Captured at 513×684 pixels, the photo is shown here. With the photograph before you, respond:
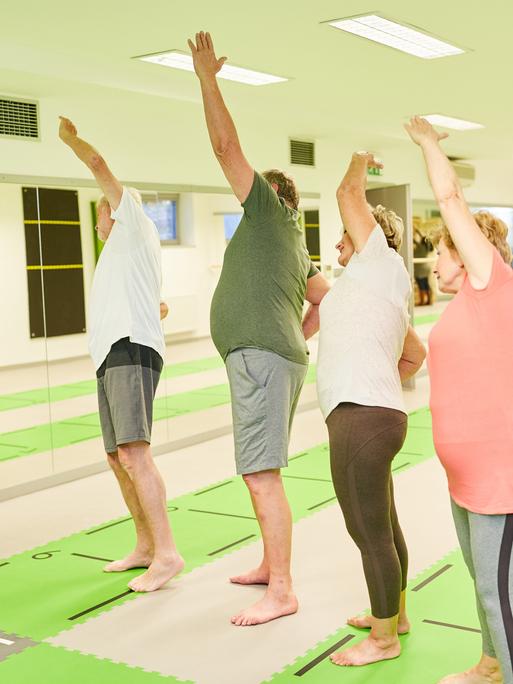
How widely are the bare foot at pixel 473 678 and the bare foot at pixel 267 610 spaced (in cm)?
77

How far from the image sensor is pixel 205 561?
4.04m

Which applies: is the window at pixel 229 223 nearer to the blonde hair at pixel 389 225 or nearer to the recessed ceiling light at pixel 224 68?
the recessed ceiling light at pixel 224 68

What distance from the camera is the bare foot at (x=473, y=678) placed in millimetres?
2648

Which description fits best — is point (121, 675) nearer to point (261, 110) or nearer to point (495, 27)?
point (495, 27)

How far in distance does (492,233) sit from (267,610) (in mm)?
1704

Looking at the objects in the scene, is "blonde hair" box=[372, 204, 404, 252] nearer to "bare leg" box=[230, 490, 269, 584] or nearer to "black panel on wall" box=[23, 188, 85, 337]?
"bare leg" box=[230, 490, 269, 584]

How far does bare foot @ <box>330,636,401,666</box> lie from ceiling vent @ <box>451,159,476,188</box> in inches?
384

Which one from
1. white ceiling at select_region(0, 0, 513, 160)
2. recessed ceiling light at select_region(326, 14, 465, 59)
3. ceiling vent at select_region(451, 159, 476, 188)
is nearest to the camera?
white ceiling at select_region(0, 0, 513, 160)

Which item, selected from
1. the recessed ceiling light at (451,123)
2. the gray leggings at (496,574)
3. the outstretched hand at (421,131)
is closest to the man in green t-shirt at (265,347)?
the outstretched hand at (421,131)

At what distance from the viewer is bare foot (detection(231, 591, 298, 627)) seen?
3285 mm

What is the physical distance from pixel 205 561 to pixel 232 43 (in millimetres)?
2961

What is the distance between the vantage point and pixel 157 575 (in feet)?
12.1

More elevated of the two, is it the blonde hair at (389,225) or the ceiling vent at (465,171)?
the ceiling vent at (465,171)

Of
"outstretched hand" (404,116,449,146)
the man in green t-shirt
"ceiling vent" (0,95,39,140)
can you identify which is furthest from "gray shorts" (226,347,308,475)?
"ceiling vent" (0,95,39,140)
